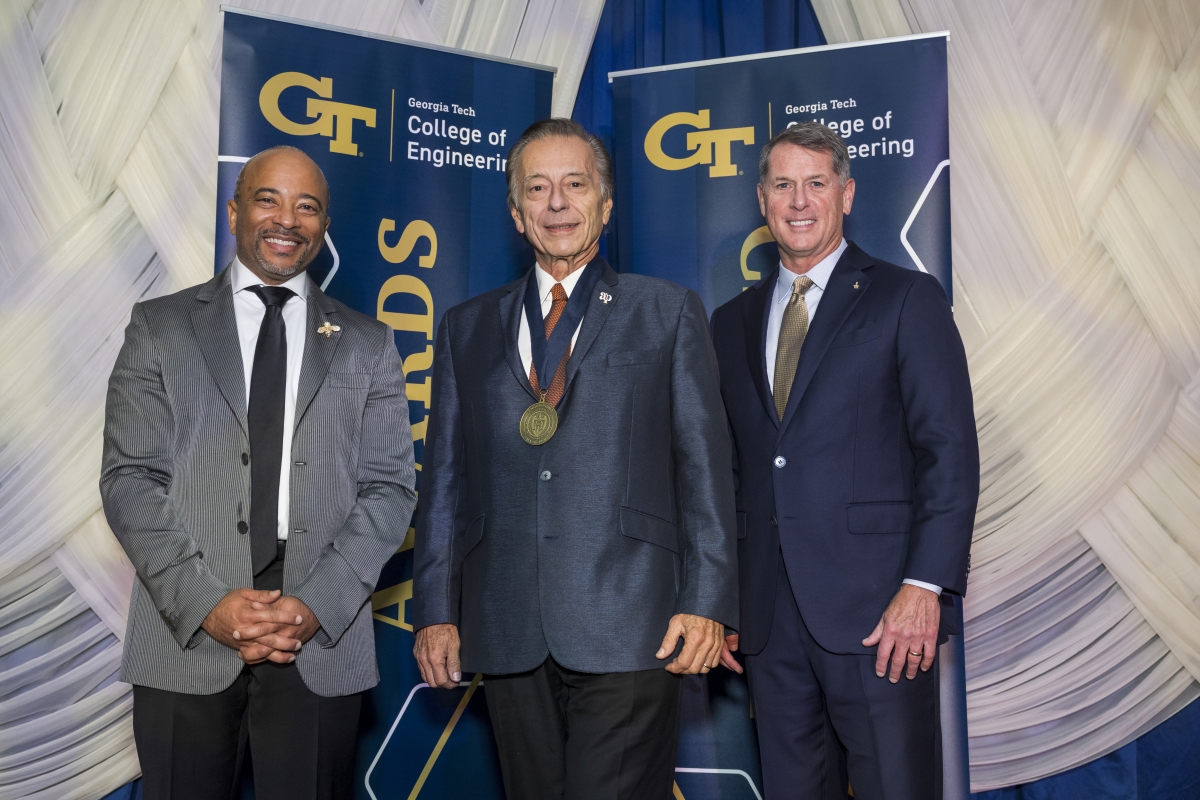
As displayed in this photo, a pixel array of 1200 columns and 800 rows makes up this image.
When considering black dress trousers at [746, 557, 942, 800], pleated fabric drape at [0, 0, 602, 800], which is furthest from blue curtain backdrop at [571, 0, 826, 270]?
black dress trousers at [746, 557, 942, 800]

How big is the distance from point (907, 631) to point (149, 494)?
1596 mm

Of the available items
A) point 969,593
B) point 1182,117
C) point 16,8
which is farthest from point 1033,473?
point 16,8

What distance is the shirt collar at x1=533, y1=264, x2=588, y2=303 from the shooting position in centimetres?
219

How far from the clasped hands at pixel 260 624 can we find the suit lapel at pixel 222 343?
0.37 metres

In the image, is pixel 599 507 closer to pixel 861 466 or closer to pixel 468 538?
pixel 468 538

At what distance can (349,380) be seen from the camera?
2.27 metres

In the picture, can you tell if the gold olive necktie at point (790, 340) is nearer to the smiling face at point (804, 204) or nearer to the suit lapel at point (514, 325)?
the smiling face at point (804, 204)

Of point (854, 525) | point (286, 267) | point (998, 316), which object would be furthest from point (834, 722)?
point (998, 316)

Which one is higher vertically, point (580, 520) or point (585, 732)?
point (580, 520)

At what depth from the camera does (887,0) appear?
11.9 ft

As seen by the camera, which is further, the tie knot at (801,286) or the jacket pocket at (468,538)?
the tie knot at (801,286)

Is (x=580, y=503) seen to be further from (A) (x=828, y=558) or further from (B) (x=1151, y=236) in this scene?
(B) (x=1151, y=236)

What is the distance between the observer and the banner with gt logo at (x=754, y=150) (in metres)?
3.25

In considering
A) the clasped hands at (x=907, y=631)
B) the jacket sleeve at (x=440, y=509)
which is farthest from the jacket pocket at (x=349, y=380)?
the clasped hands at (x=907, y=631)
